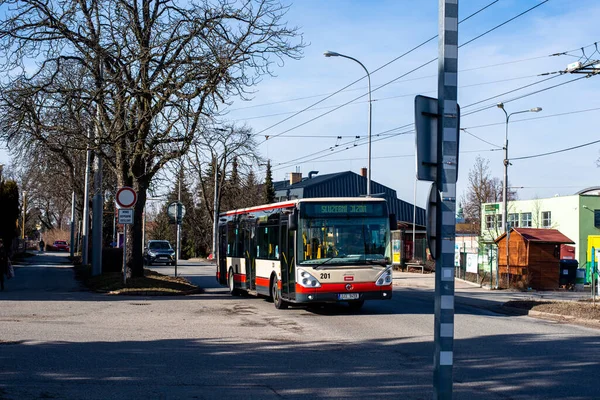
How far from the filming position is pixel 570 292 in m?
27.4

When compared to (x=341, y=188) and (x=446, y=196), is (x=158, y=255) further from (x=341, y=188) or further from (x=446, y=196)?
(x=446, y=196)

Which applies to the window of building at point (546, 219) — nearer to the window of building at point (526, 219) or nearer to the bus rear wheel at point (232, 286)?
the window of building at point (526, 219)

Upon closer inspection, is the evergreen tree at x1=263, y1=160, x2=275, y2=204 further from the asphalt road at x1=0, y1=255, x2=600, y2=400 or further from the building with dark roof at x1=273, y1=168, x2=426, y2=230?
the asphalt road at x1=0, y1=255, x2=600, y2=400

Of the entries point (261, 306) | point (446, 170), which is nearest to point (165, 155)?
point (261, 306)

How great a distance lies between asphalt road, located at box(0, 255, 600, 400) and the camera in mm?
8820

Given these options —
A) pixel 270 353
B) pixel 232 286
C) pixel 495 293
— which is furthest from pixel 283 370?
pixel 495 293

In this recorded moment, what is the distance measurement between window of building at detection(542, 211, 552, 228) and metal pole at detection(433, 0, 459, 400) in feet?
164

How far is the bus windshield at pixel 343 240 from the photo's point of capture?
16.8 m

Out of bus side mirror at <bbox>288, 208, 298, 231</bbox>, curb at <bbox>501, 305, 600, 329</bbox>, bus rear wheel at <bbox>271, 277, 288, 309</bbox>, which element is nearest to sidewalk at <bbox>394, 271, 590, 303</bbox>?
curb at <bbox>501, 305, 600, 329</bbox>

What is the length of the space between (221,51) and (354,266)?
315 inches

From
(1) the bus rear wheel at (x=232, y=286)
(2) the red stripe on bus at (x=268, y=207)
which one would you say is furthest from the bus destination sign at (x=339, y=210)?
(1) the bus rear wheel at (x=232, y=286)

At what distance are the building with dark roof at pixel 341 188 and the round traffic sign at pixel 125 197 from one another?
50.7 meters

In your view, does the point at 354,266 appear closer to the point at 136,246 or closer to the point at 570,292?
the point at 136,246

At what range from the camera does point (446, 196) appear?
6.96 metres
